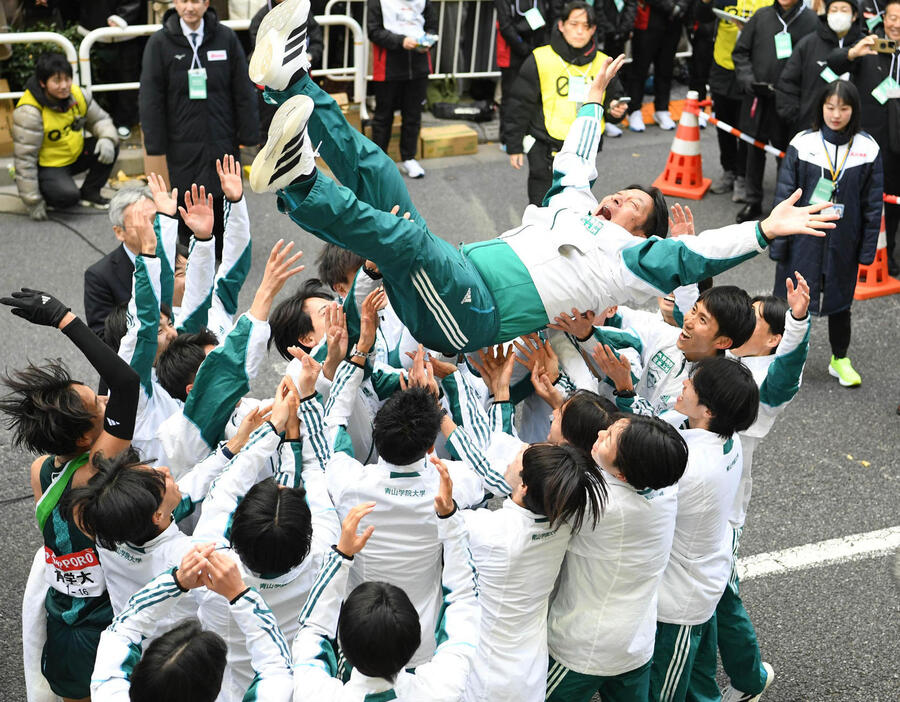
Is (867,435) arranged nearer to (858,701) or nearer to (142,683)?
(858,701)

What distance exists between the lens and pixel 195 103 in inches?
275

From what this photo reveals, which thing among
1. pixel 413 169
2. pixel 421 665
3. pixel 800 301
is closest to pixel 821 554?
pixel 800 301

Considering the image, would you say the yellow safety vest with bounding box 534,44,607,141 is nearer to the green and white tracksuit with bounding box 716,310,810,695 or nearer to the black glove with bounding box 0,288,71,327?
the green and white tracksuit with bounding box 716,310,810,695

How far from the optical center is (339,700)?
2627 mm

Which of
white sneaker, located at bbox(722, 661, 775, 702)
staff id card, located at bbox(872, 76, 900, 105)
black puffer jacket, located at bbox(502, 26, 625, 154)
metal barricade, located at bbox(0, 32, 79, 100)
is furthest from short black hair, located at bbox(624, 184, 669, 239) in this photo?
metal barricade, located at bbox(0, 32, 79, 100)

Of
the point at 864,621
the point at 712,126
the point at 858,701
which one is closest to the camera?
the point at 858,701

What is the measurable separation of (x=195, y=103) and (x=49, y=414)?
13.6ft

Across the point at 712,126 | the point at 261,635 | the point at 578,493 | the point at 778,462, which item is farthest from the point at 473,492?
the point at 712,126

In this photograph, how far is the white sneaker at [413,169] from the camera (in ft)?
29.1

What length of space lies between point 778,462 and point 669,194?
12.5ft

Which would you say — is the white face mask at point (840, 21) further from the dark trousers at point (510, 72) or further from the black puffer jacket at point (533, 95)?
the dark trousers at point (510, 72)

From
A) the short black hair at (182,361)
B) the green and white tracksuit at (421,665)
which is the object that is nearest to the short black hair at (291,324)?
the short black hair at (182,361)

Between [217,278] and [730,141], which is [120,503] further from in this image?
[730,141]

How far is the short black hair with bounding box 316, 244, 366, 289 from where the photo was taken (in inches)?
176
